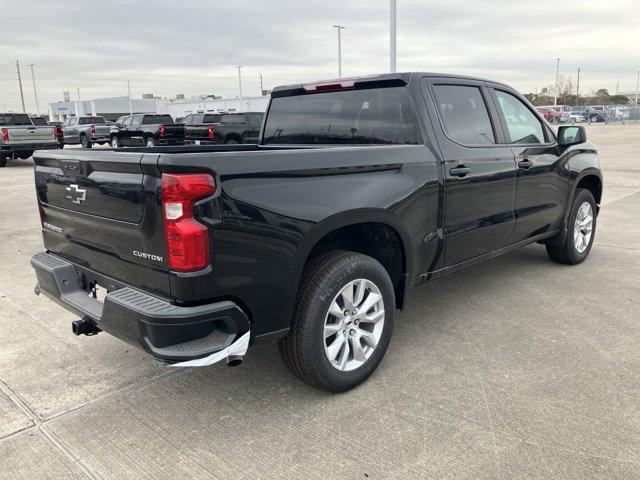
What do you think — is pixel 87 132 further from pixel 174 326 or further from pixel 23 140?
pixel 174 326

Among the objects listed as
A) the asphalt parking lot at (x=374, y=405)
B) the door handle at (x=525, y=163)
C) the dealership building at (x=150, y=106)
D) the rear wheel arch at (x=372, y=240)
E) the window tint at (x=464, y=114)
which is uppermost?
the dealership building at (x=150, y=106)

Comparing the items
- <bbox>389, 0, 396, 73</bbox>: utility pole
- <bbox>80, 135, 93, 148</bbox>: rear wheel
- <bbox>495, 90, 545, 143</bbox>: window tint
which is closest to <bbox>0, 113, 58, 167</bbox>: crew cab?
<bbox>80, 135, 93, 148</bbox>: rear wheel

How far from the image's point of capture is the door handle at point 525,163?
4465 millimetres

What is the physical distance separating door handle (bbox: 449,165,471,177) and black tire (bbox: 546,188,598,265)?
2.09 meters

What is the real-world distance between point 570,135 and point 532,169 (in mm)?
817

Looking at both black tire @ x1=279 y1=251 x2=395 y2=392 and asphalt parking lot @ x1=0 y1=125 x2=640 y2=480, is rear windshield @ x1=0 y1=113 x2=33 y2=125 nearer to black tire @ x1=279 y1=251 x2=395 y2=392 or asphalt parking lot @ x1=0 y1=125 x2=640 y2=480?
asphalt parking lot @ x1=0 y1=125 x2=640 y2=480

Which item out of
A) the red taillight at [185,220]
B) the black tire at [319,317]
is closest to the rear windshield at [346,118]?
the black tire at [319,317]

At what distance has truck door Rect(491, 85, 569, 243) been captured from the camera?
4.50m

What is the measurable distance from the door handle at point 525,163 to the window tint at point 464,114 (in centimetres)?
36

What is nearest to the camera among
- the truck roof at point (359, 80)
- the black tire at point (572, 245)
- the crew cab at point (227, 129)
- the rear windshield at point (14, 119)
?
the truck roof at point (359, 80)

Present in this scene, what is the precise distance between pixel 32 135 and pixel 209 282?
18159mm

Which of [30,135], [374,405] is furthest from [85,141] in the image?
[374,405]

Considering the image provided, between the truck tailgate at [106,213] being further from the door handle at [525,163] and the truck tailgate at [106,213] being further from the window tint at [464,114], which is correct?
the door handle at [525,163]

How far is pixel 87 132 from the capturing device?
2838 centimetres
